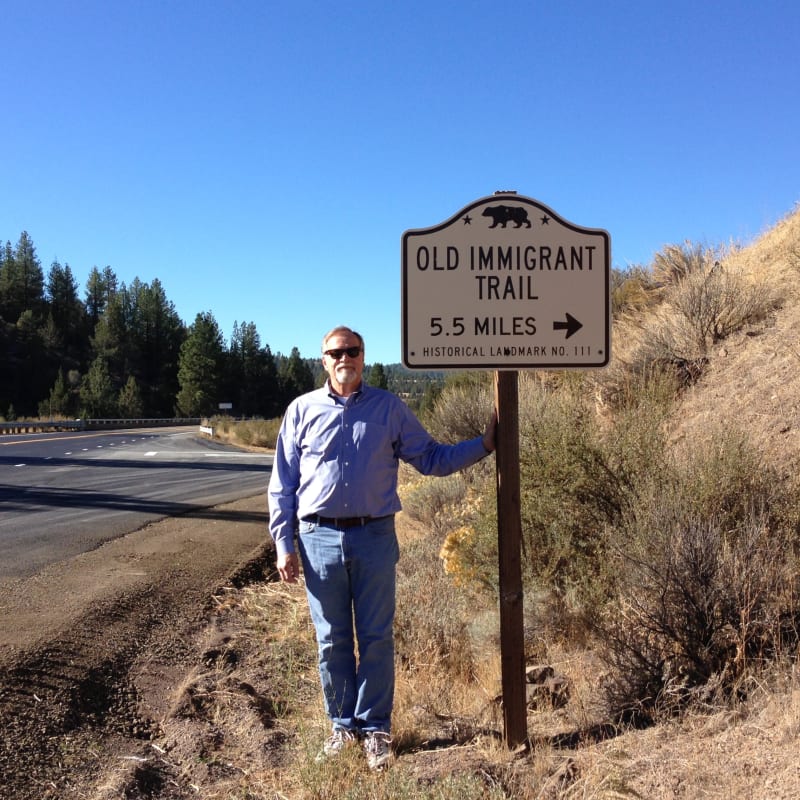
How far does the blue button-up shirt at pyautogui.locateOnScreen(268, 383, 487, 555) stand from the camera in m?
3.68

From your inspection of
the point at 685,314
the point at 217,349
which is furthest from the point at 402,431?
the point at 217,349

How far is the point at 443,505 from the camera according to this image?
8664 millimetres

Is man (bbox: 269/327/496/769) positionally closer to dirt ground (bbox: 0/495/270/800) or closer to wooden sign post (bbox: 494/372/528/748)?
wooden sign post (bbox: 494/372/528/748)

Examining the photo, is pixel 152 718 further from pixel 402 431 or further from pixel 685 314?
pixel 685 314

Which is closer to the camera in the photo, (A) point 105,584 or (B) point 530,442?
(B) point 530,442

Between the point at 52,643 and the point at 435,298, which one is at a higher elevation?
the point at 435,298

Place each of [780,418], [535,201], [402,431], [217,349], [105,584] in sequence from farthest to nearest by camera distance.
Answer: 1. [217,349]
2. [105,584]
3. [780,418]
4. [402,431]
5. [535,201]

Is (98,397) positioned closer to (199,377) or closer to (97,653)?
(199,377)

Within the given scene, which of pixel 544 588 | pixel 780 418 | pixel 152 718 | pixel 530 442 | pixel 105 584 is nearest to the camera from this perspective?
Answer: pixel 152 718

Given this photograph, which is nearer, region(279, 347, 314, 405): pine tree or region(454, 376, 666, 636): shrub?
region(454, 376, 666, 636): shrub

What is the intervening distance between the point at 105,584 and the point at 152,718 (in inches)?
117

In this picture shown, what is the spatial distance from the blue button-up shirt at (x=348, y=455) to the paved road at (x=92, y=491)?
477 centimetres

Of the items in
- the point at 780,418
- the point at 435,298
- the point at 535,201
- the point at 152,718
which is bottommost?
the point at 152,718

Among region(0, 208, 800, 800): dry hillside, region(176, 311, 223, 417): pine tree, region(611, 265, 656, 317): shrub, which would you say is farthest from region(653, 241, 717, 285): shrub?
region(176, 311, 223, 417): pine tree
